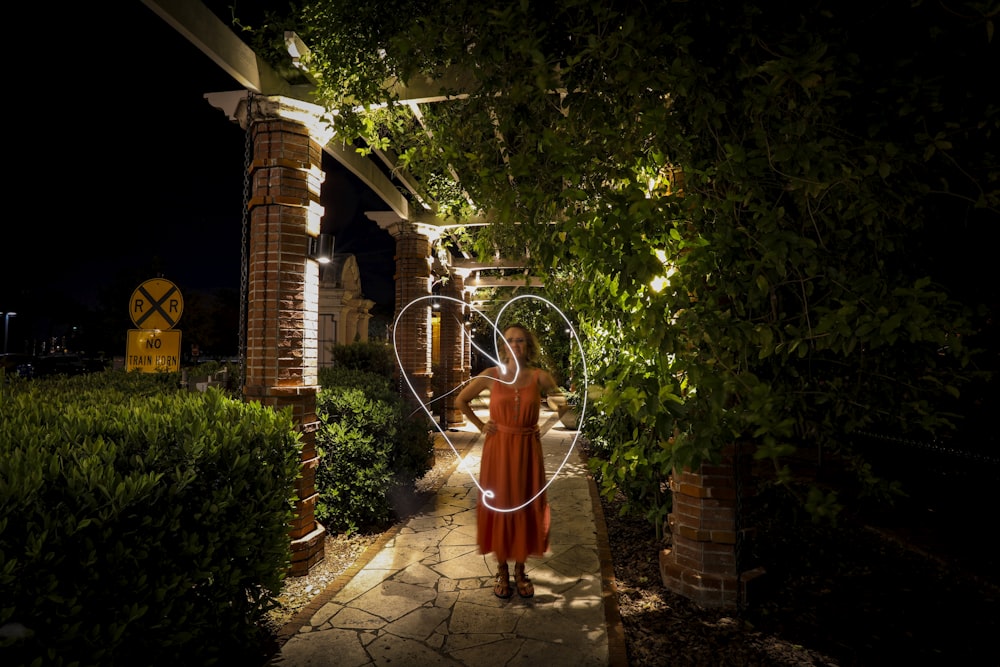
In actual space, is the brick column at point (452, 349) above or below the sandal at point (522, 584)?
above

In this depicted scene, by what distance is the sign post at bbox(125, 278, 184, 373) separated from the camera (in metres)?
6.71

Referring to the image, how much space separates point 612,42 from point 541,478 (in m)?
3.46

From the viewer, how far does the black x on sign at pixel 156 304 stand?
6695 mm

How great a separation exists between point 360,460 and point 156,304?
3.50 metres

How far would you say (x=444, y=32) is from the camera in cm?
372

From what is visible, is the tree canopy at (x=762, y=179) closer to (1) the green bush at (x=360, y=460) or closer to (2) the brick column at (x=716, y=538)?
(2) the brick column at (x=716, y=538)

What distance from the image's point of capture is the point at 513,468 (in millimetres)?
4492

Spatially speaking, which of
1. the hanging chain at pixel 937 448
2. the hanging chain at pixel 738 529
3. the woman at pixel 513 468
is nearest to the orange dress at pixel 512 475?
the woman at pixel 513 468

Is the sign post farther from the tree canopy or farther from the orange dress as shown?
the tree canopy

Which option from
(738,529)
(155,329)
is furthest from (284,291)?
(738,529)

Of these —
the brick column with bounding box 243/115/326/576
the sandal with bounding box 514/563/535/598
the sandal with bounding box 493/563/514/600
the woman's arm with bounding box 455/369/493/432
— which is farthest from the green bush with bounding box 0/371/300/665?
the sandal with bounding box 514/563/535/598

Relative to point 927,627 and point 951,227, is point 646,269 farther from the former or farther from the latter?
point 927,627

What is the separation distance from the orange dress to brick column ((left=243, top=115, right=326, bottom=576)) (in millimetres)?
1838

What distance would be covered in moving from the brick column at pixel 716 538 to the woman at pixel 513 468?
4.23ft
